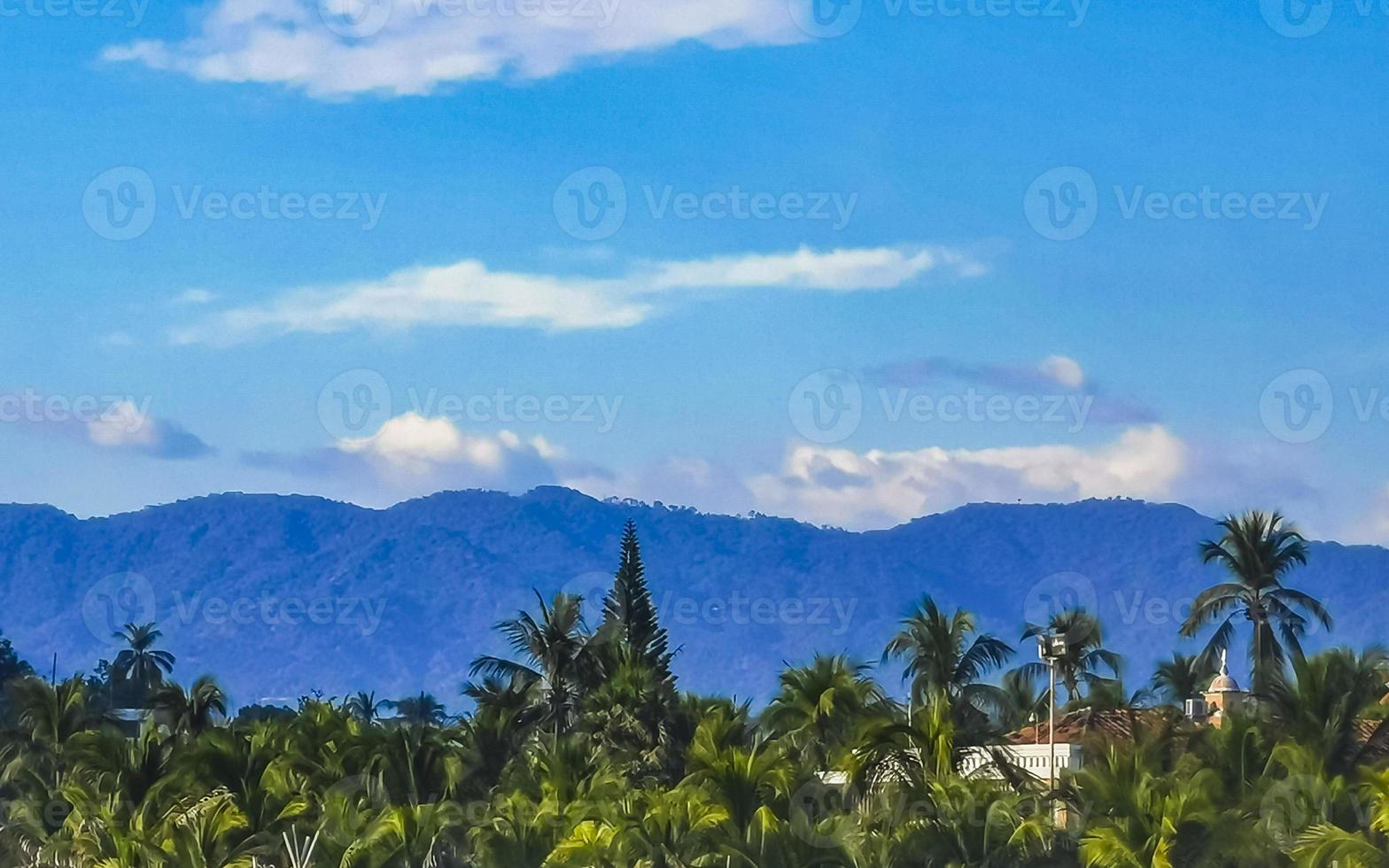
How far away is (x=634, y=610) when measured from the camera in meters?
96.8

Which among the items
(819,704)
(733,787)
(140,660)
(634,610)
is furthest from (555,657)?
(140,660)

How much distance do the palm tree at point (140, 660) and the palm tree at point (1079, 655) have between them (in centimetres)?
7241

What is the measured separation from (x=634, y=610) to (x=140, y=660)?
238 ft

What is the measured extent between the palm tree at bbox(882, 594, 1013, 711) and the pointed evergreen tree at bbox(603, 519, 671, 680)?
23.2 metres

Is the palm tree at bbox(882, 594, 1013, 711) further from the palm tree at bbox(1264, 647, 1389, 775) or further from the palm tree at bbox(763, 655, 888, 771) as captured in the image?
the palm tree at bbox(1264, 647, 1389, 775)

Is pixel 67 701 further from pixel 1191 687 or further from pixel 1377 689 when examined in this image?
pixel 1191 687

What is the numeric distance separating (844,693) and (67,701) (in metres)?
24.5

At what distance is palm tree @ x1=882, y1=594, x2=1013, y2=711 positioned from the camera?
69.0 meters

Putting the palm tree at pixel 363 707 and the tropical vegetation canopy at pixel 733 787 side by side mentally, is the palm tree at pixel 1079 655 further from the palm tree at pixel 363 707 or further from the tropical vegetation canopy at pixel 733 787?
the palm tree at pixel 363 707

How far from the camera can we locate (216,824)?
4066 cm

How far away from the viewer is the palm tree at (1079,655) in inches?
3647

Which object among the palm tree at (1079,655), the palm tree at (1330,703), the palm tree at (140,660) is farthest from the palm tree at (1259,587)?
the palm tree at (140,660)

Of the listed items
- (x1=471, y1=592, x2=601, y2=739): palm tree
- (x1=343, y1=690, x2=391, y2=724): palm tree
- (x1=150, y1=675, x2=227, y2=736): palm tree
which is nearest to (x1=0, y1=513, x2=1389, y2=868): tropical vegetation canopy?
(x1=343, y1=690, x2=391, y2=724): palm tree

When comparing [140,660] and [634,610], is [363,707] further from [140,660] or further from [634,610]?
[140,660]
